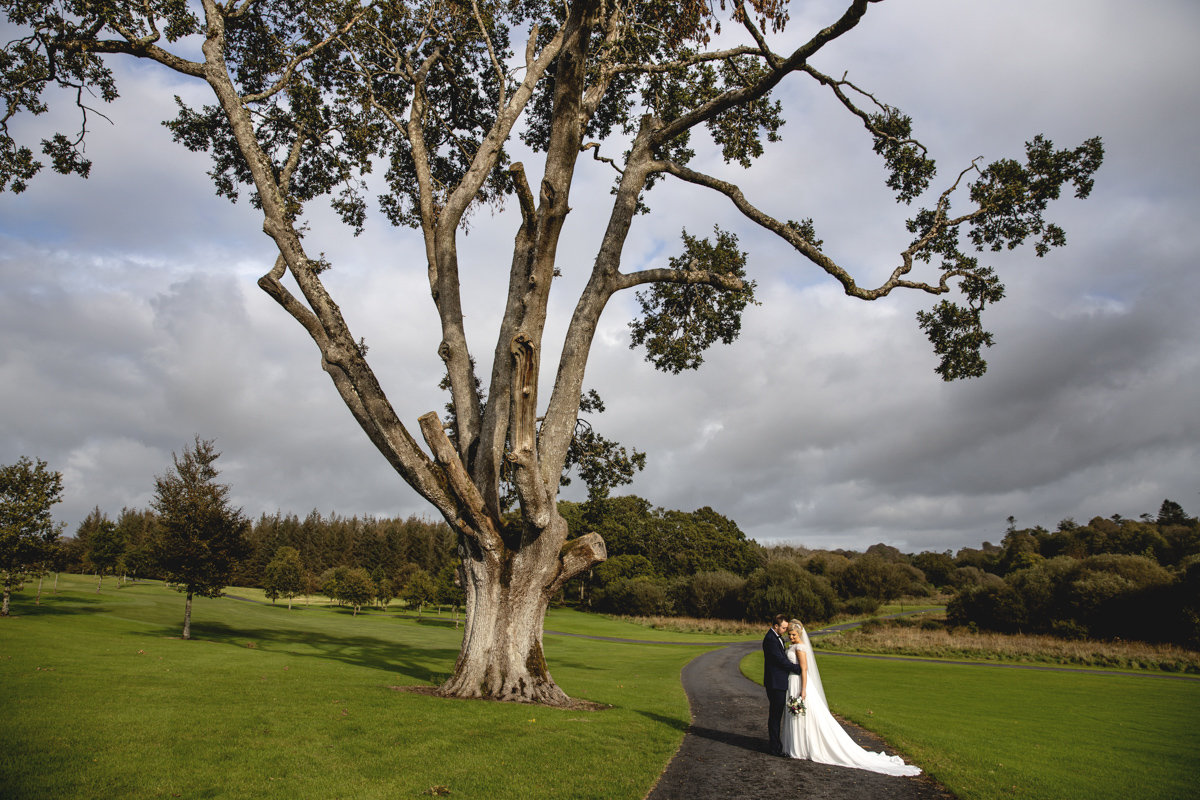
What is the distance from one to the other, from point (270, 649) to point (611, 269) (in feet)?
63.8

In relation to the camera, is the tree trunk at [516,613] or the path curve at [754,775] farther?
the tree trunk at [516,613]

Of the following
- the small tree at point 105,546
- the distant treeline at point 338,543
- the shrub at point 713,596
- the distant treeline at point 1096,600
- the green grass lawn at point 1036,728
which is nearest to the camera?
the green grass lawn at point 1036,728

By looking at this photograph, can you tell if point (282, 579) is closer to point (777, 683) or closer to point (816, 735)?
point (777, 683)

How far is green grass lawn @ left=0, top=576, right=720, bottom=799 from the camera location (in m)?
5.67

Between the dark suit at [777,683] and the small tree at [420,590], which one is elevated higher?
the dark suit at [777,683]

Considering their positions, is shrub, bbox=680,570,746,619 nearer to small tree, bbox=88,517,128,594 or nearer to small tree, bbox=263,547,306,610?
small tree, bbox=263,547,306,610

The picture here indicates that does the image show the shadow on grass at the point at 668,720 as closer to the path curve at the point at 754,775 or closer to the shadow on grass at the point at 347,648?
the path curve at the point at 754,775

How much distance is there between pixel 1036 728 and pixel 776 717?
7238 mm

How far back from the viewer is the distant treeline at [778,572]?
38031mm

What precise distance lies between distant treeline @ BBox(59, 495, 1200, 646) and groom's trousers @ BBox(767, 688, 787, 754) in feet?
19.7

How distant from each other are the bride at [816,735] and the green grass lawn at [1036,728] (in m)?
0.67

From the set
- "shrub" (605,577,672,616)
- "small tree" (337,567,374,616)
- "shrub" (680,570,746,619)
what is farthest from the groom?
"shrub" (605,577,672,616)

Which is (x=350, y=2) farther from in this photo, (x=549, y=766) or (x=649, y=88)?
(x=549, y=766)

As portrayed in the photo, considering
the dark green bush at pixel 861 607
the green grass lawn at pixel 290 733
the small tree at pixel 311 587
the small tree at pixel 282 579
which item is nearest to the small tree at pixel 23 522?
the green grass lawn at pixel 290 733
